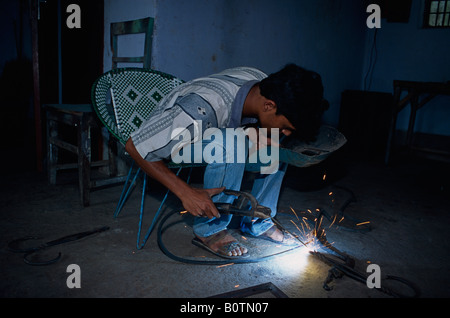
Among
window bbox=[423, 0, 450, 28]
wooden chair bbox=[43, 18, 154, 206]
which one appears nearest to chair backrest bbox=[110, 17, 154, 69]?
wooden chair bbox=[43, 18, 154, 206]

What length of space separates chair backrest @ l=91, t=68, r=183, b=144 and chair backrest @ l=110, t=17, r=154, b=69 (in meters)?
0.49

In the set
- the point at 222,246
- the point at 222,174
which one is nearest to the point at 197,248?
the point at 222,246

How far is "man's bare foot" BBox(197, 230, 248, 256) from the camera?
2.07 m

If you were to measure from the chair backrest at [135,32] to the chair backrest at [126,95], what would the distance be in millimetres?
491

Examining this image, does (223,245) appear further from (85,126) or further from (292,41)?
(292,41)

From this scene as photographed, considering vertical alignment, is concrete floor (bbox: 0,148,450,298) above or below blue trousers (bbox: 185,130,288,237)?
below

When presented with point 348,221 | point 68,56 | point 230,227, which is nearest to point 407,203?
point 348,221

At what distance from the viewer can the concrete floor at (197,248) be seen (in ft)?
5.71

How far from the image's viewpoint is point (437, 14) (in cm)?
530

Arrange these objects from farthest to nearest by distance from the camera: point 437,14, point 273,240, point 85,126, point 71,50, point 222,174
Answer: point 437,14 < point 71,50 < point 85,126 < point 273,240 < point 222,174

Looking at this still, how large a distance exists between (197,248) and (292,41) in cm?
326

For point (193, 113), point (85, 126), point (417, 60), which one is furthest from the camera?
point (417, 60)

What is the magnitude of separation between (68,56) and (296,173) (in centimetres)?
280

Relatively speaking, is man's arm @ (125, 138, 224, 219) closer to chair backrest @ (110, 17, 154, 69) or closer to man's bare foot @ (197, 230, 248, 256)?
man's bare foot @ (197, 230, 248, 256)
